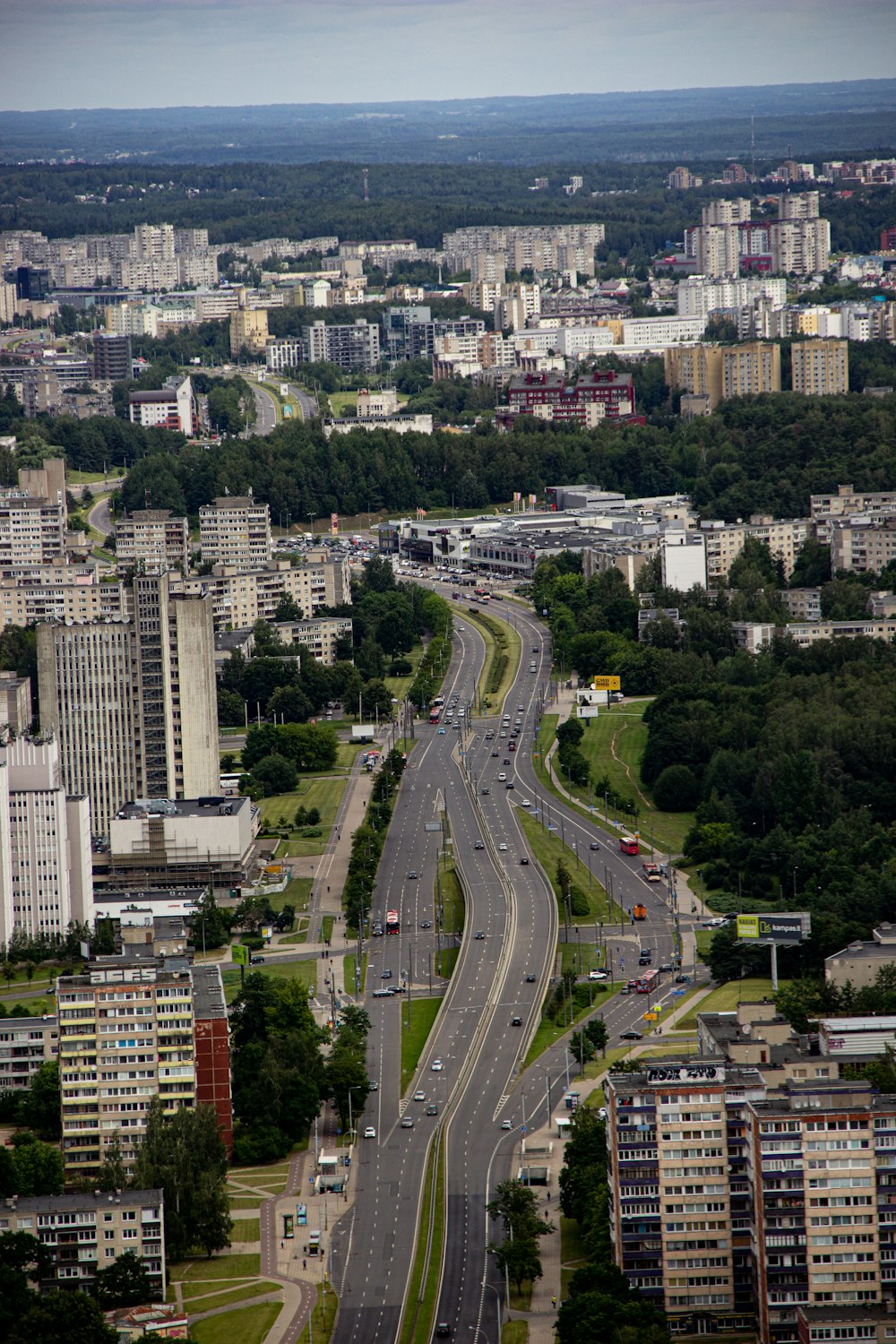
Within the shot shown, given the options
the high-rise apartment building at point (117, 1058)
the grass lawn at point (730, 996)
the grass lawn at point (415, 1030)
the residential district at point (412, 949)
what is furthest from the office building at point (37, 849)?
the grass lawn at point (730, 996)

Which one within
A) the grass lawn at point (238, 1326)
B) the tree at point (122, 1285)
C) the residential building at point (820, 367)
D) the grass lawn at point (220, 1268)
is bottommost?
the grass lawn at point (220, 1268)

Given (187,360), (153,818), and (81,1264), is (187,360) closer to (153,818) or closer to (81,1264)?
(153,818)

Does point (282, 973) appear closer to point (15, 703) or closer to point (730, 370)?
point (15, 703)

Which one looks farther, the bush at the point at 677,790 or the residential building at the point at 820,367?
the residential building at the point at 820,367

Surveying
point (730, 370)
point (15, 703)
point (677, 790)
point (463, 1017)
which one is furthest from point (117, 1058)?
point (730, 370)

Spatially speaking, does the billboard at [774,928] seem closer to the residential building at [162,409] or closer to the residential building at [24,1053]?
the residential building at [24,1053]

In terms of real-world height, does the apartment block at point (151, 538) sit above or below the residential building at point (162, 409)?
below
